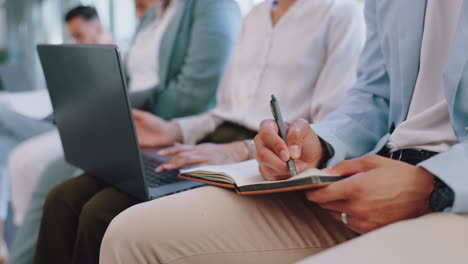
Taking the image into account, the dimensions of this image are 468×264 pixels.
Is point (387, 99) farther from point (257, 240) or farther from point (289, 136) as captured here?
point (257, 240)

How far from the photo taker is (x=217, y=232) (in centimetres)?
74

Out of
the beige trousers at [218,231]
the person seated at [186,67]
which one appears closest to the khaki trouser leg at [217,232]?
the beige trousers at [218,231]

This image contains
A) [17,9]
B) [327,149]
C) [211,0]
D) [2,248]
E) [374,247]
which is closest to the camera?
[374,247]

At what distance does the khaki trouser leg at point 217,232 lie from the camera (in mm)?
732

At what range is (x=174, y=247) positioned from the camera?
734mm

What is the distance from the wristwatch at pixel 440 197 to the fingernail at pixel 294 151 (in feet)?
0.65

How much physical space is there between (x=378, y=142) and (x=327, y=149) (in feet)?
0.39

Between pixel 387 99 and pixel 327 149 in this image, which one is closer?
pixel 327 149

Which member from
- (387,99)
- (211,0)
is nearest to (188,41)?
(211,0)

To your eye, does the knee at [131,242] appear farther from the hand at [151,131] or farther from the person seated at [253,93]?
the hand at [151,131]

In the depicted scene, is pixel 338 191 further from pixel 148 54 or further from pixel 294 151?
pixel 148 54

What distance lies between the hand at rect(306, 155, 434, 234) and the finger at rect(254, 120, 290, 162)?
10cm

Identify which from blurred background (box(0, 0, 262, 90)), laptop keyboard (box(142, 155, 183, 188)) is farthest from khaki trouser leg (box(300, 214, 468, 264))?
blurred background (box(0, 0, 262, 90))

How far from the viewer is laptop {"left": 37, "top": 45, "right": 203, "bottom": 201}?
2.75 ft
